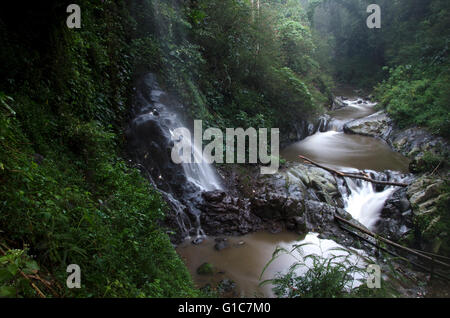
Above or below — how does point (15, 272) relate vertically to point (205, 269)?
above

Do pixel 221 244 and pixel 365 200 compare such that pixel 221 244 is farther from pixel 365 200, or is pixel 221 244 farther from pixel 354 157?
pixel 354 157

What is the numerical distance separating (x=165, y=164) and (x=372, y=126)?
1203 centimetres

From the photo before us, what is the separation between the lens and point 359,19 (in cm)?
2719

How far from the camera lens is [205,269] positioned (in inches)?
172

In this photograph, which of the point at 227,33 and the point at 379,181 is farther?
the point at 227,33

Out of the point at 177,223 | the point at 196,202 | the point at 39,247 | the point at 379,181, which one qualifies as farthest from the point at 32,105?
the point at 379,181

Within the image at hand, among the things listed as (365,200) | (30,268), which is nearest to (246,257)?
(30,268)

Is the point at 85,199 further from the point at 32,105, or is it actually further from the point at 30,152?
the point at 32,105

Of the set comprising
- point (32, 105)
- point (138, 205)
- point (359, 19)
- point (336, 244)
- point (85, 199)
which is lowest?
point (336, 244)

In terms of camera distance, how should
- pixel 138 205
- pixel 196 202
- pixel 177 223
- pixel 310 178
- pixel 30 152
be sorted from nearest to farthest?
1. pixel 30 152
2. pixel 138 205
3. pixel 177 223
4. pixel 196 202
5. pixel 310 178

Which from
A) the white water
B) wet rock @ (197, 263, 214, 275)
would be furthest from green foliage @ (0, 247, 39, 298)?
the white water

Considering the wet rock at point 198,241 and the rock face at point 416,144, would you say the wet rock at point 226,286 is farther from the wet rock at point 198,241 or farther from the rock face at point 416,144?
the rock face at point 416,144

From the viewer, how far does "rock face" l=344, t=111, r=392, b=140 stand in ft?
43.0
